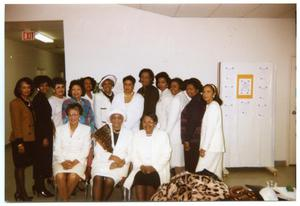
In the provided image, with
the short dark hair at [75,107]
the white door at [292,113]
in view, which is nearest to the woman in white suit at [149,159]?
the short dark hair at [75,107]

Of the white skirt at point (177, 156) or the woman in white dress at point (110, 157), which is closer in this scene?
the woman in white dress at point (110, 157)

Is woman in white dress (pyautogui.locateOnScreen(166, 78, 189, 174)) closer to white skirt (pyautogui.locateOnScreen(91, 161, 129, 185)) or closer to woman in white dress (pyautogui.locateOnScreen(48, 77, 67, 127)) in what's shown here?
white skirt (pyautogui.locateOnScreen(91, 161, 129, 185))

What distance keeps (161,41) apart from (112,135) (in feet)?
6.46

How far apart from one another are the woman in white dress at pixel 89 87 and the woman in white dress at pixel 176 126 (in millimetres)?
1041

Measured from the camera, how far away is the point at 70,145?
350 centimetres

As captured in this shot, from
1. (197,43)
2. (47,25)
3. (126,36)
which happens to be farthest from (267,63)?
(47,25)

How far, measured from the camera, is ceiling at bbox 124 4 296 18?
4.30m

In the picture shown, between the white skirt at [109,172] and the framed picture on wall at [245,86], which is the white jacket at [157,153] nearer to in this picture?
the white skirt at [109,172]

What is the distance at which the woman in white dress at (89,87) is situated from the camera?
13.7 ft

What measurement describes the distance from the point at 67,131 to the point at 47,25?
2.24 metres

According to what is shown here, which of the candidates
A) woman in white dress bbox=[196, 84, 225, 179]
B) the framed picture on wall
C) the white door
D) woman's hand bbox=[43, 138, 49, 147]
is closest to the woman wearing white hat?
woman's hand bbox=[43, 138, 49, 147]

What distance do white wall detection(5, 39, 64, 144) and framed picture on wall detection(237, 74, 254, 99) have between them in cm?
397

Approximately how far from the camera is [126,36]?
15.7ft

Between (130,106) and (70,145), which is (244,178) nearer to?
(130,106)
